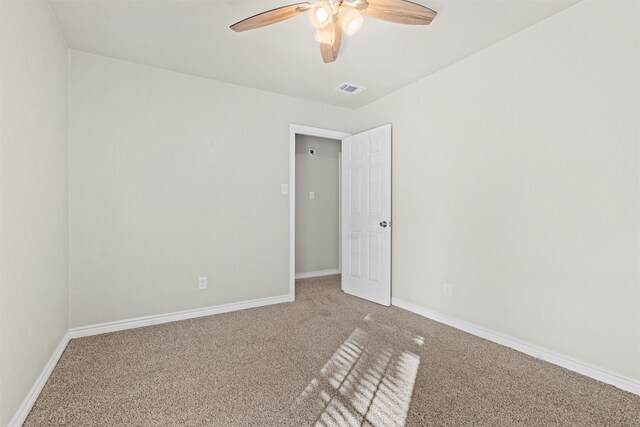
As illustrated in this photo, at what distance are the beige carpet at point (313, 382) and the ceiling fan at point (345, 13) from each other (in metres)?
2.13

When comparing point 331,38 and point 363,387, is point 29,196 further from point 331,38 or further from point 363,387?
point 363,387

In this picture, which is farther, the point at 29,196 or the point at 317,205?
the point at 317,205

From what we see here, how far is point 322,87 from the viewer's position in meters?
3.38

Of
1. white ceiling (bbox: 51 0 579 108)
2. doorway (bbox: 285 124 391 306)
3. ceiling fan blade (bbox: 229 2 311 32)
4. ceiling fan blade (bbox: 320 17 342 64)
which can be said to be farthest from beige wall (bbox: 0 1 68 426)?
doorway (bbox: 285 124 391 306)

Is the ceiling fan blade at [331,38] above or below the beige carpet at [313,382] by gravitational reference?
above

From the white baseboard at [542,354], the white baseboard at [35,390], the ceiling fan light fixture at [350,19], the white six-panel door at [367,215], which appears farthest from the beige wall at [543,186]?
the white baseboard at [35,390]

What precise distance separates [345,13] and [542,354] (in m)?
2.64

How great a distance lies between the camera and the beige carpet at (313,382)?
1.60 m

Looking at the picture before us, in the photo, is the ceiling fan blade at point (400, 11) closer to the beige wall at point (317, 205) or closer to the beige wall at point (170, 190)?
the beige wall at point (170, 190)

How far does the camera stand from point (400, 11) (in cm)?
171

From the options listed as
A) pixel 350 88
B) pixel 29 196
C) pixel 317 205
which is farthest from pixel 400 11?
pixel 317 205

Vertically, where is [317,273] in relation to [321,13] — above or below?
below

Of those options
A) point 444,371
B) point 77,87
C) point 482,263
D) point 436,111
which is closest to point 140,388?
point 444,371

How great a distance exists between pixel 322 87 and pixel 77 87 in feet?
7.26
